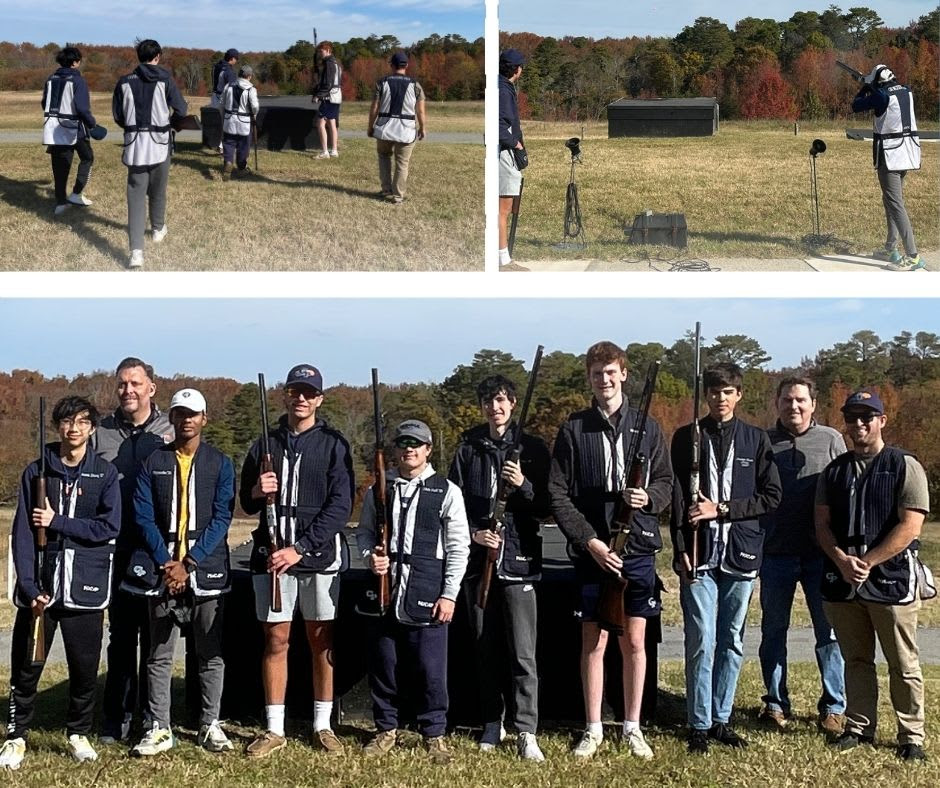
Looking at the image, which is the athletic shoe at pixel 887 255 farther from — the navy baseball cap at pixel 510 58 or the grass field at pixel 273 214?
the navy baseball cap at pixel 510 58

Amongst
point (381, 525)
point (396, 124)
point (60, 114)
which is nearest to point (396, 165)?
point (396, 124)

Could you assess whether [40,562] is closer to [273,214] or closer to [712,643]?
[712,643]

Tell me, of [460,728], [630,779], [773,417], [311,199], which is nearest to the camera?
Result: [630,779]

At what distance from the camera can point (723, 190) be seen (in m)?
11.1

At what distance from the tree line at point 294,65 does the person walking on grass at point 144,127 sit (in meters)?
0.81

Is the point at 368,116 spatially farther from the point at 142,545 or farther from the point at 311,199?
the point at 142,545

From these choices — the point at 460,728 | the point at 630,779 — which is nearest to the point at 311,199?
the point at 460,728

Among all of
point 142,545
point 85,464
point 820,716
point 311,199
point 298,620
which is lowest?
point 820,716

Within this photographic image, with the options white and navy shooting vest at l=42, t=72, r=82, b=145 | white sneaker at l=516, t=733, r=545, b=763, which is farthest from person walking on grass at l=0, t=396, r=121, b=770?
white and navy shooting vest at l=42, t=72, r=82, b=145

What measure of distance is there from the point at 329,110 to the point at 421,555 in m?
5.91

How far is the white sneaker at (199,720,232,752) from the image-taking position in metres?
5.64

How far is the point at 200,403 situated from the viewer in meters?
5.59

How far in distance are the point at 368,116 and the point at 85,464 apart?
5547mm

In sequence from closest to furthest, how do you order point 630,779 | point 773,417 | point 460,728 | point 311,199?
1. point 630,779
2. point 460,728
3. point 773,417
4. point 311,199
